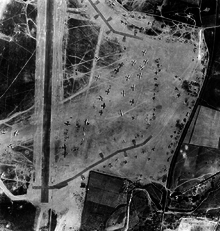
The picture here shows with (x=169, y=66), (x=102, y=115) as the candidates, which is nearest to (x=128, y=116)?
(x=102, y=115)

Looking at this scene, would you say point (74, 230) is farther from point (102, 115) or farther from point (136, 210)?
point (102, 115)

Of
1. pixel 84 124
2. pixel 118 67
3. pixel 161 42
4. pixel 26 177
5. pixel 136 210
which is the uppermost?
pixel 161 42

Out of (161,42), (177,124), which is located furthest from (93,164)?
Answer: (161,42)

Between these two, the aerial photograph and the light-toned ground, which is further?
the light-toned ground

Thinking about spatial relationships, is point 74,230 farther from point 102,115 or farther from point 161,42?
point 161,42

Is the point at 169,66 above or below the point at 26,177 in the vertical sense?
above

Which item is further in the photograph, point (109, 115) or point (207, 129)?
point (207, 129)

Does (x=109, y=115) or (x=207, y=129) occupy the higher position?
(x=109, y=115)

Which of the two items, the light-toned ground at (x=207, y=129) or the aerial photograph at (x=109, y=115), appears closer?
the aerial photograph at (x=109, y=115)
